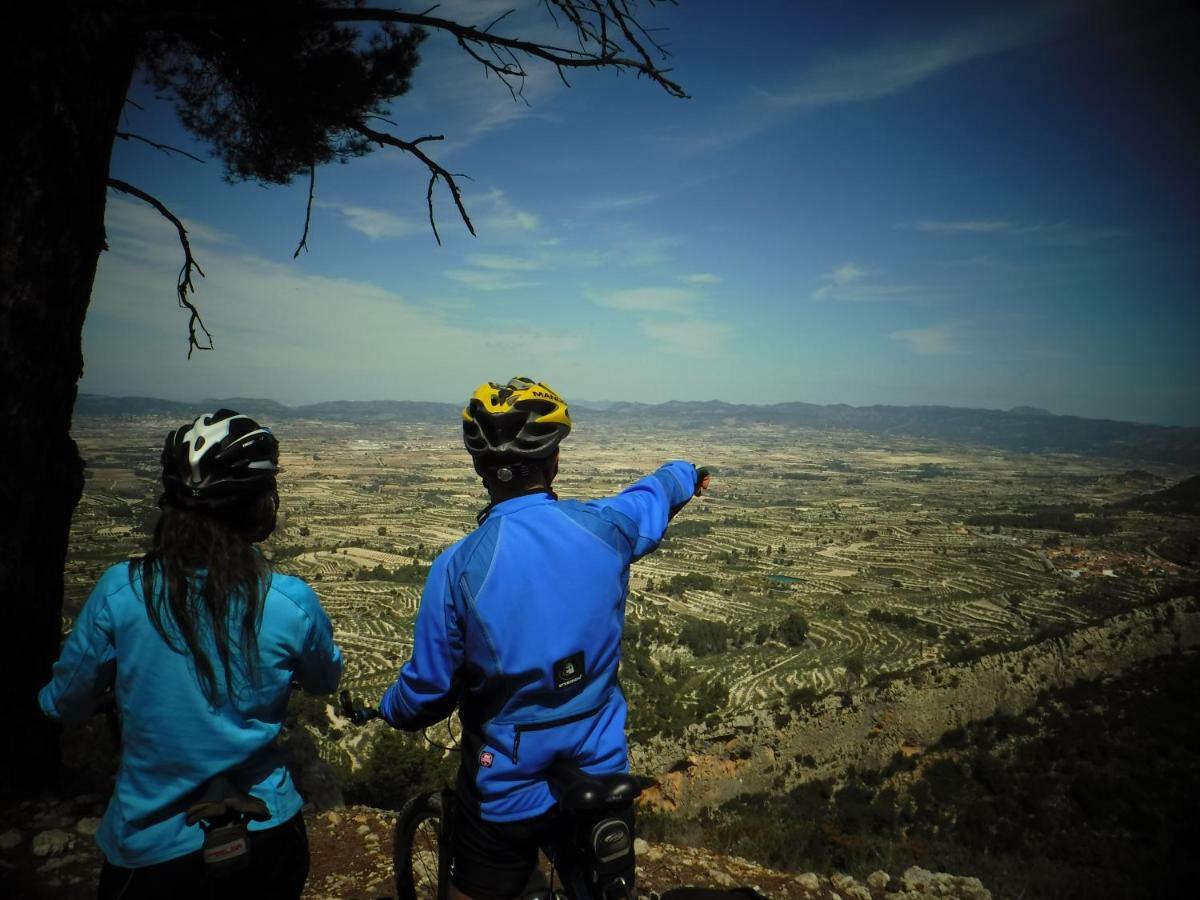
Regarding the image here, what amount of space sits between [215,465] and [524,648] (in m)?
1.17

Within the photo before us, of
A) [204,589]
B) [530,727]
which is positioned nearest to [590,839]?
[530,727]

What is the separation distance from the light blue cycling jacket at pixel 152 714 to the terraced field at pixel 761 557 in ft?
2.43

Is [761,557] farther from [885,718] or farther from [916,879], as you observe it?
[916,879]

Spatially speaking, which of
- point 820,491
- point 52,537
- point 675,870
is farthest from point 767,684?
point 820,491

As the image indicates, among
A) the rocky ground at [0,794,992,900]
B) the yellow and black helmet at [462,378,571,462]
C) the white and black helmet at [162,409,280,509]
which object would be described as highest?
the yellow and black helmet at [462,378,571,462]

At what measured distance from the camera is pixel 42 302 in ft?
9.51

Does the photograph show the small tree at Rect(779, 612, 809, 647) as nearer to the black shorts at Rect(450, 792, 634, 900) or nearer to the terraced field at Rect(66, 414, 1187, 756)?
the terraced field at Rect(66, 414, 1187, 756)

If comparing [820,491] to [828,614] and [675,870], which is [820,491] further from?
[675,870]

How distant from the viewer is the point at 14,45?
8.77 ft

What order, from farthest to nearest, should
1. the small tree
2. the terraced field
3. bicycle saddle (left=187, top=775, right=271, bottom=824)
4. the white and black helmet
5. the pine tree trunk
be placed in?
the small tree → the terraced field → the pine tree trunk → the white and black helmet → bicycle saddle (left=187, top=775, right=271, bottom=824)

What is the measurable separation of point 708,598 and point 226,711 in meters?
46.2

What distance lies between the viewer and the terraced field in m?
30.2

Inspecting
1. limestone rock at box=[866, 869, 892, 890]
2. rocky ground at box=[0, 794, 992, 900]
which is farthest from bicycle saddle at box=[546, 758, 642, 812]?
limestone rock at box=[866, 869, 892, 890]

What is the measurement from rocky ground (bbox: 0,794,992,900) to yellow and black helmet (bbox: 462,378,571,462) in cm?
250
